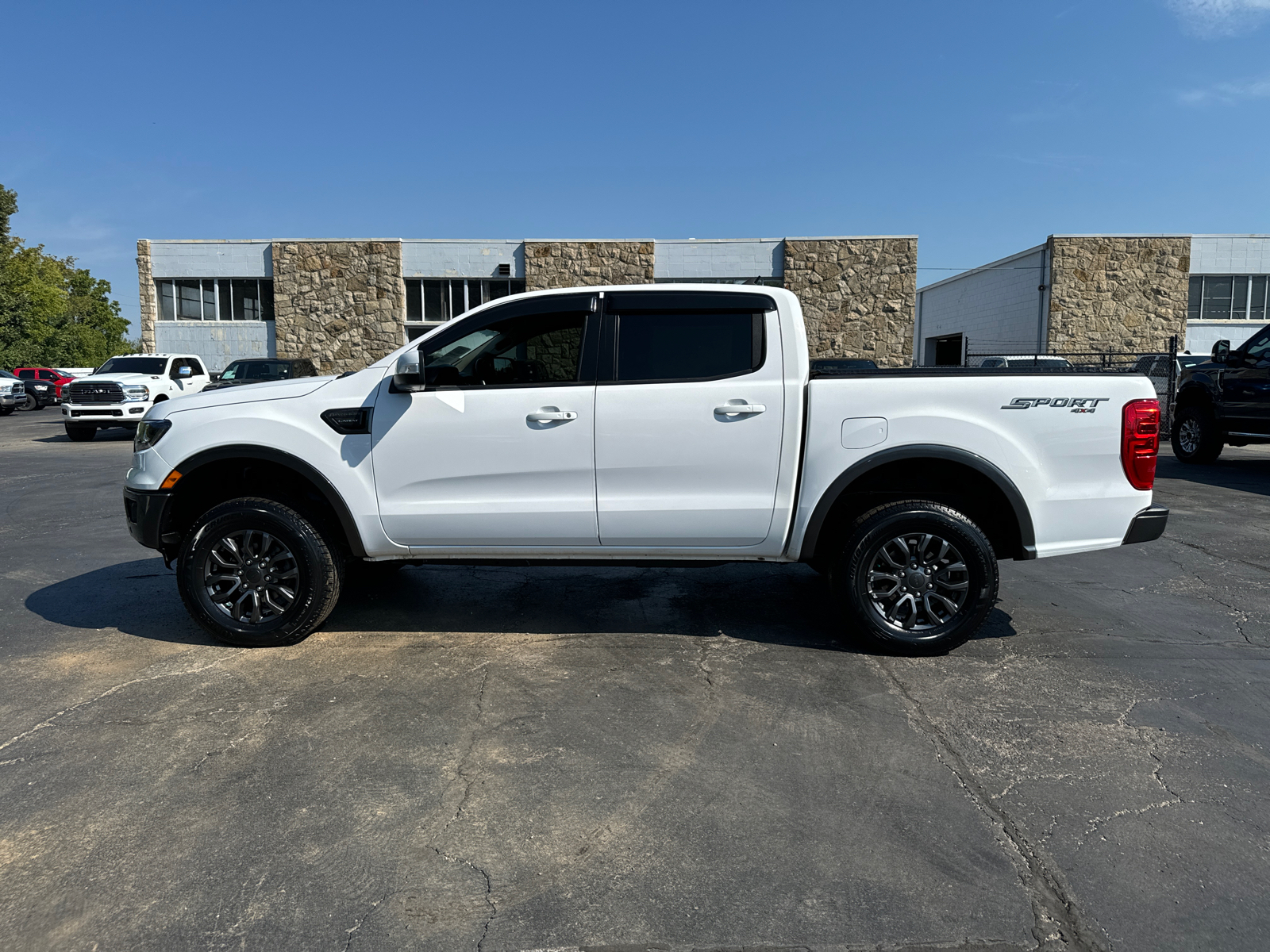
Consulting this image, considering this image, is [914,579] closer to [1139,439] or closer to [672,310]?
[1139,439]

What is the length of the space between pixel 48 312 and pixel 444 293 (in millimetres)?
53711

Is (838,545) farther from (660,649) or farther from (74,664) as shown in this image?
(74,664)

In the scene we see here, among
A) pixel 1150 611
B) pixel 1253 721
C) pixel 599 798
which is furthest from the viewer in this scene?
pixel 1150 611

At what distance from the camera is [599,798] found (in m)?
3.14

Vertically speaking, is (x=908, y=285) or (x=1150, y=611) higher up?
(x=908, y=285)

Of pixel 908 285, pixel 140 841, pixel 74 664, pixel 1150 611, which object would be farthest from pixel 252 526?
pixel 908 285

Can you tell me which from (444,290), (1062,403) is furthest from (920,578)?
(444,290)

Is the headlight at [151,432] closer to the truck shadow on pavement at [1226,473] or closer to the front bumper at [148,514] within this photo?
the front bumper at [148,514]

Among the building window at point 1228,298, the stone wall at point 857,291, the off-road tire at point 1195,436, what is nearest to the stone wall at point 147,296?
the stone wall at point 857,291

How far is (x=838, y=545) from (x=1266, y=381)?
11.0m

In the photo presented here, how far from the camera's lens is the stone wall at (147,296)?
3098cm

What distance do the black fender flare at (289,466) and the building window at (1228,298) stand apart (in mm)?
34814

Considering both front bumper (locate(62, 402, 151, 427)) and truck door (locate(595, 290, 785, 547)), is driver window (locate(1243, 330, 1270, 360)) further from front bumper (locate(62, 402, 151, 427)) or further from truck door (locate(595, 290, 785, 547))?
front bumper (locate(62, 402, 151, 427))

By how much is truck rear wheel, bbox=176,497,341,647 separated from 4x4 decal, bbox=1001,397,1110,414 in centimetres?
375
